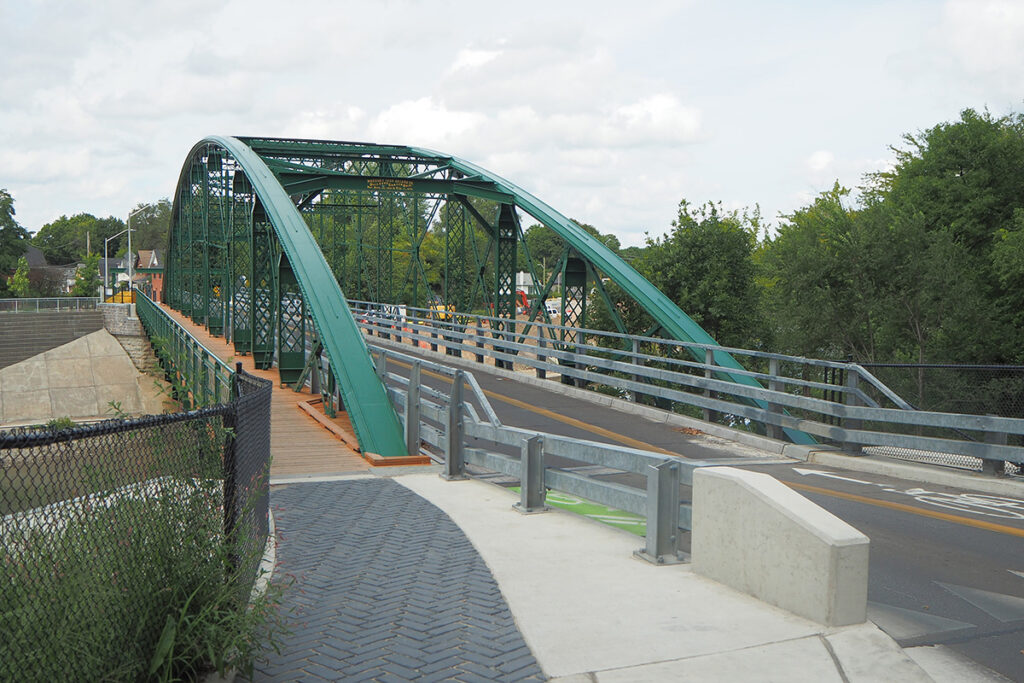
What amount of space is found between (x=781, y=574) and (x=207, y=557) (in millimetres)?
3450

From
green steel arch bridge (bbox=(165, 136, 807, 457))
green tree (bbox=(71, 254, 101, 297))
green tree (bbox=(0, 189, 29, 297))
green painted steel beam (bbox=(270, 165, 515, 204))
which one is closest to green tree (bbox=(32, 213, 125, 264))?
green tree (bbox=(71, 254, 101, 297))

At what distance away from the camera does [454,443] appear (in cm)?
1126

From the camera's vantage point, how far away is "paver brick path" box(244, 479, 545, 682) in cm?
504

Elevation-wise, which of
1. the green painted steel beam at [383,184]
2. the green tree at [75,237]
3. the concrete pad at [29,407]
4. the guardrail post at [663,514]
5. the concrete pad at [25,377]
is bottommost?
the concrete pad at [29,407]

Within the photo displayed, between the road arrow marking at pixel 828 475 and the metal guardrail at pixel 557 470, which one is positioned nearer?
the metal guardrail at pixel 557 470

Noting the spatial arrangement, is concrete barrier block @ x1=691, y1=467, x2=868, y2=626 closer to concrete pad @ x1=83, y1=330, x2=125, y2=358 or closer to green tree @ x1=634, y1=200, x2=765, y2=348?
green tree @ x1=634, y1=200, x2=765, y2=348

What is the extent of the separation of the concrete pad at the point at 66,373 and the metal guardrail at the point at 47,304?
848 centimetres

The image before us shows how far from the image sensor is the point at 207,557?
5.06 metres

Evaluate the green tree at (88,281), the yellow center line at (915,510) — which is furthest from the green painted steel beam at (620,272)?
the green tree at (88,281)

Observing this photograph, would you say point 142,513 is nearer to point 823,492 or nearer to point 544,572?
point 544,572

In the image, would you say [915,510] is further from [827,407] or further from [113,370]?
[113,370]

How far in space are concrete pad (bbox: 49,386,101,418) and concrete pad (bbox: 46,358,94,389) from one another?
42 cm

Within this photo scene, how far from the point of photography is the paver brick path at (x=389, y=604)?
16.5 ft

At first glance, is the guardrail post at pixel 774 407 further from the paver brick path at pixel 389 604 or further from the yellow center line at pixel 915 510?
the paver brick path at pixel 389 604
